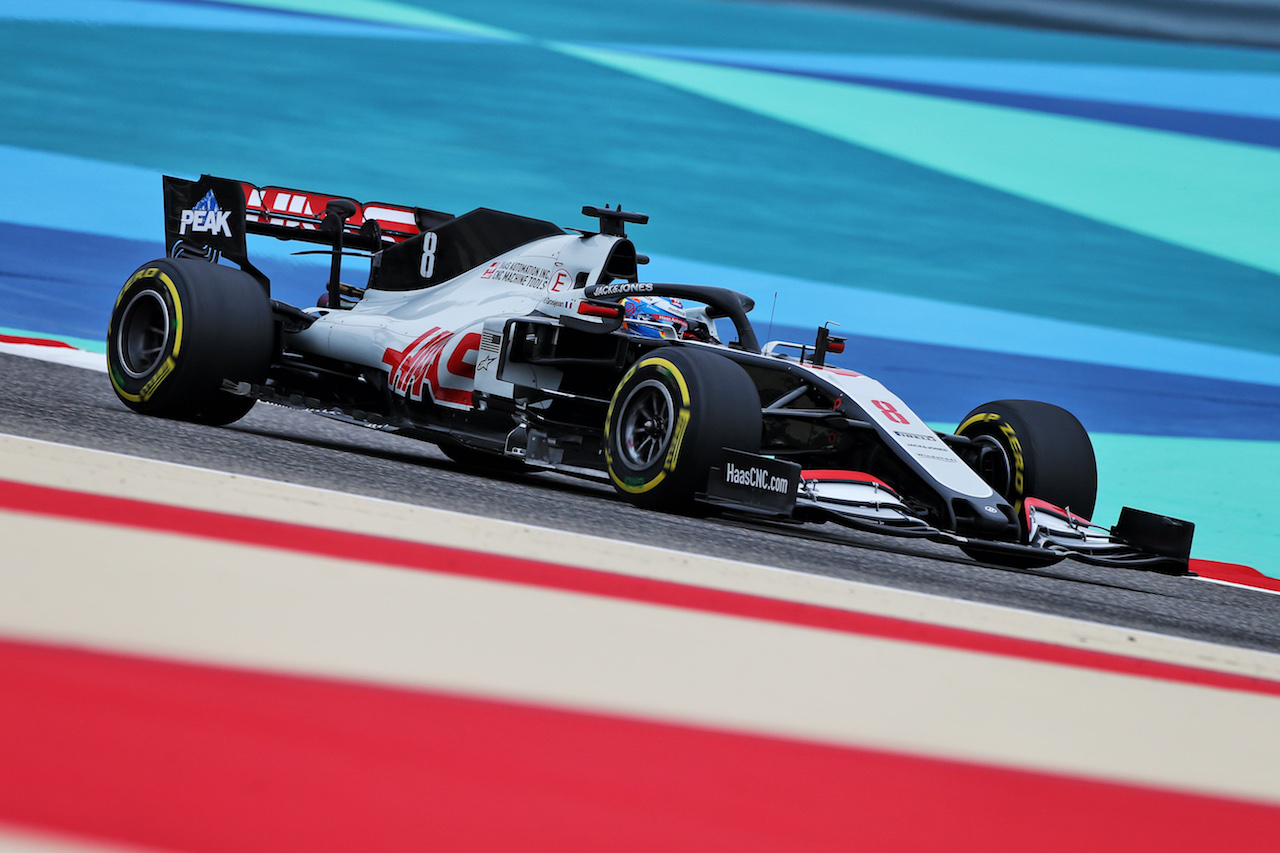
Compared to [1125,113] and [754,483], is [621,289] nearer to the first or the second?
[754,483]

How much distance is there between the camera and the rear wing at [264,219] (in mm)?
7414

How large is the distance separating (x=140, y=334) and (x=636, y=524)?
3328 millimetres

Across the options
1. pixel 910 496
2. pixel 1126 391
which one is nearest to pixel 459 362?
pixel 910 496

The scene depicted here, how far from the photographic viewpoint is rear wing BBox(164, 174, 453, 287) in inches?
292

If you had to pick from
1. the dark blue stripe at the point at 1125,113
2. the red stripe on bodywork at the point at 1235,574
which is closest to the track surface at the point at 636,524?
the red stripe on bodywork at the point at 1235,574

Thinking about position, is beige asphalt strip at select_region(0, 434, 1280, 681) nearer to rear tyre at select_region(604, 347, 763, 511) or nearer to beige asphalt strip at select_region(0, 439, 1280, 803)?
beige asphalt strip at select_region(0, 439, 1280, 803)

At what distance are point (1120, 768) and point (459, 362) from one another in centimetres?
465

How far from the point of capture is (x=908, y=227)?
13703mm

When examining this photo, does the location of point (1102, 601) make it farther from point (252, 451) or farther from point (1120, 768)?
point (252, 451)

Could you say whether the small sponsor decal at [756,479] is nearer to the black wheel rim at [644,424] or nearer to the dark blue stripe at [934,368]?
the black wheel rim at [644,424]

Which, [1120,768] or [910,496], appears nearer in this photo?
[1120,768]

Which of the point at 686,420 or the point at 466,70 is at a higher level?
the point at 466,70

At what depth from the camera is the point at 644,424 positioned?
5.80m

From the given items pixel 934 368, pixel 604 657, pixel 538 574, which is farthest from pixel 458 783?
pixel 934 368
